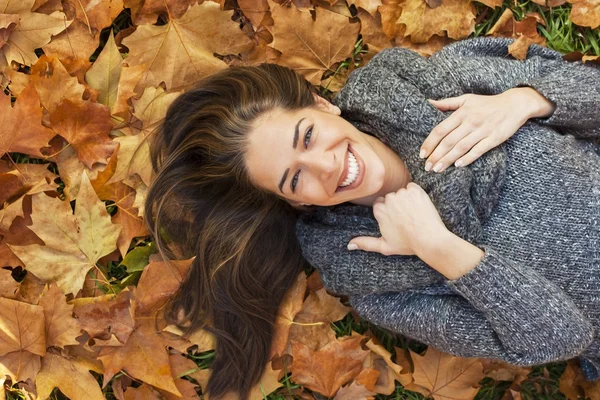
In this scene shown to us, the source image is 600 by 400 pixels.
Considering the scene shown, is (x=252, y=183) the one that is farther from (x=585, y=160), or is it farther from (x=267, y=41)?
(x=585, y=160)

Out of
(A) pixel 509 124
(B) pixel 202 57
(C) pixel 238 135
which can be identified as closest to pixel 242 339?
(C) pixel 238 135

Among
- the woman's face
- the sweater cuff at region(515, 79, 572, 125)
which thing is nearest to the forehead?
the woman's face

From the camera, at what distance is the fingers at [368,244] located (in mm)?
1851

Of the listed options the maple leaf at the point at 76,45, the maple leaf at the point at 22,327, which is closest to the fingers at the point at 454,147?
the maple leaf at the point at 76,45

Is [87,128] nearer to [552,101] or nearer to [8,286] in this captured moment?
[8,286]

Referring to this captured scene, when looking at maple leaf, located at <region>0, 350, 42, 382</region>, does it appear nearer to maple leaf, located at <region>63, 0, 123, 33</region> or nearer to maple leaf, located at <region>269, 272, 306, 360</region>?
maple leaf, located at <region>269, 272, 306, 360</region>

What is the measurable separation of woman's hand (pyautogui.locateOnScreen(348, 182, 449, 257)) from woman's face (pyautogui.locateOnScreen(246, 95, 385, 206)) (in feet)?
0.37

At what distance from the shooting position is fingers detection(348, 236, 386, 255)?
1.85m

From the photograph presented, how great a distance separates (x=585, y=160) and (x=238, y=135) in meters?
1.07

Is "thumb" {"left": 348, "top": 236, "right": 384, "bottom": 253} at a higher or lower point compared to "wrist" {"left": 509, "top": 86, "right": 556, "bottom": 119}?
lower

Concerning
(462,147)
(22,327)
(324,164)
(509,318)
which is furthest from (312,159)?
(22,327)

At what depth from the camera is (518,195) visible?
5.91 feet

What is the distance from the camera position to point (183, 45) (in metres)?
2.13

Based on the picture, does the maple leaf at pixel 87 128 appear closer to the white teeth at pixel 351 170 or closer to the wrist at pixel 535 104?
the white teeth at pixel 351 170
